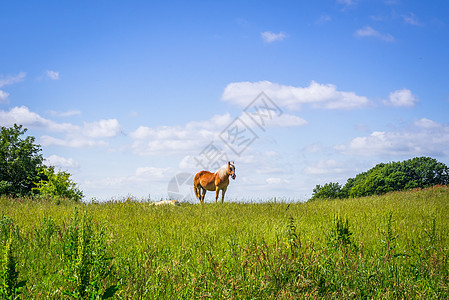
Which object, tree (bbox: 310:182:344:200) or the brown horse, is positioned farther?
tree (bbox: 310:182:344:200)

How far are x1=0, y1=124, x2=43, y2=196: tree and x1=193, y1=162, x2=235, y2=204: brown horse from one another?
9.76m

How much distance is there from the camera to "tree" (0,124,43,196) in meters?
19.7

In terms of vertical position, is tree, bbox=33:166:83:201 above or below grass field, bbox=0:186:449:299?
above

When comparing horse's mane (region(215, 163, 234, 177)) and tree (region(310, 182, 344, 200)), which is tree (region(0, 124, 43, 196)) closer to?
horse's mane (region(215, 163, 234, 177))

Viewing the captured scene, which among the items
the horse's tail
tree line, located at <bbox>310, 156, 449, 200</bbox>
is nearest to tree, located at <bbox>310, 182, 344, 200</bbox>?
tree line, located at <bbox>310, 156, 449, 200</bbox>

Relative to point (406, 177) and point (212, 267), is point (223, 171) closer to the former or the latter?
point (212, 267)

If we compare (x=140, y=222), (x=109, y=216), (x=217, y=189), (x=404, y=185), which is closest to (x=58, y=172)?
(x=217, y=189)

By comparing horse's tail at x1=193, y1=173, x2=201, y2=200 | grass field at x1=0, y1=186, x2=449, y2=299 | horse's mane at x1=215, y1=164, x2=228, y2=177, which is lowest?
grass field at x1=0, y1=186, x2=449, y2=299

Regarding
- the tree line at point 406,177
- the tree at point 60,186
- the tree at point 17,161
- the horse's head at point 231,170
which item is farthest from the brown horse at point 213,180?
the tree line at point 406,177

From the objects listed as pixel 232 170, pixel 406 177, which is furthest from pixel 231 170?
pixel 406 177

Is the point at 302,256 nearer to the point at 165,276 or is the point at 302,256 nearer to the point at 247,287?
→ the point at 247,287

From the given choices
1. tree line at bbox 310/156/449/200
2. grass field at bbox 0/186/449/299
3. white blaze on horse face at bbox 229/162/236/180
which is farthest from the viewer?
tree line at bbox 310/156/449/200

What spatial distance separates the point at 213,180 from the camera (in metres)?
15.5

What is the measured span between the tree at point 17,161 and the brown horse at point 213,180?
32.0 feet
